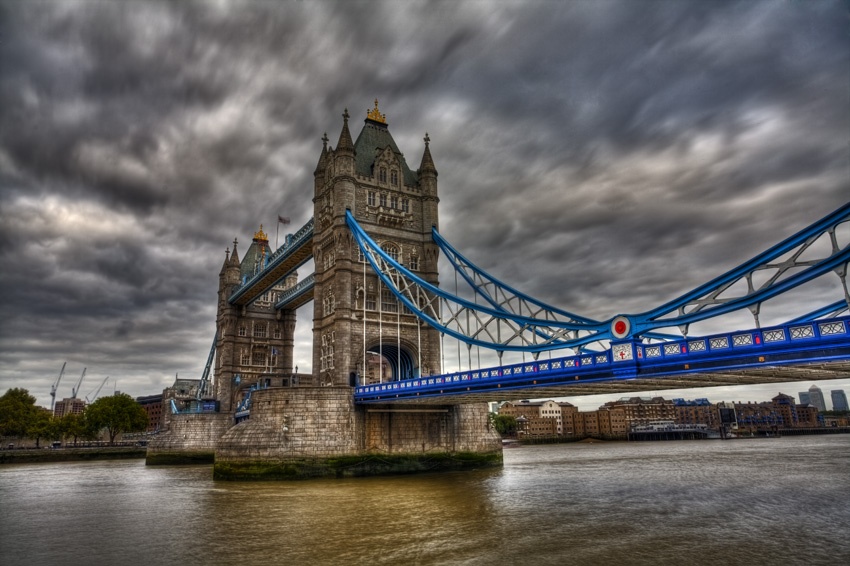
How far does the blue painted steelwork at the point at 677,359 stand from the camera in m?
14.3

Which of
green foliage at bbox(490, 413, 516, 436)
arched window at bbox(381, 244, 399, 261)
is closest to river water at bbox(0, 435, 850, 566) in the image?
arched window at bbox(381, 244, 399, 261)

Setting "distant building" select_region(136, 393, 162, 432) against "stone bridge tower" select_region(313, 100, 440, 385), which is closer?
"stone bridge tower" select_region(313, 100, 440, 385)

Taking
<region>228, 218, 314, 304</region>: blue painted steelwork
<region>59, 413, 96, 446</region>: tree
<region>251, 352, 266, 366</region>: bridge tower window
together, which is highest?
<region>228, 218, 314, 304</region>: blue painted steelwork

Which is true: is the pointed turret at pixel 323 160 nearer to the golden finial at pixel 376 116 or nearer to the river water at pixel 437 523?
the golden finial at pixel 376 116

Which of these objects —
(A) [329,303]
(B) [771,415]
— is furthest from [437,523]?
(B) [771,415]

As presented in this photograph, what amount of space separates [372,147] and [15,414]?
55.8 m

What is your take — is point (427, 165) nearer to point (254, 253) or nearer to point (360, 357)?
point (360, 357)

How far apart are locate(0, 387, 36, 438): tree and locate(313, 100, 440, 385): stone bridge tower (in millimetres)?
48517

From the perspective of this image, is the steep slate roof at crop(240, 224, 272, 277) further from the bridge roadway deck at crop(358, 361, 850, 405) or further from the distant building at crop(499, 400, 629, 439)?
the distant building at crop(499, 400, 629, 439)

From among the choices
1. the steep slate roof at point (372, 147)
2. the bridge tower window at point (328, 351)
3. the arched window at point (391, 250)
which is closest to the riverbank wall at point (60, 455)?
the bridge tower window at point (328, 351)

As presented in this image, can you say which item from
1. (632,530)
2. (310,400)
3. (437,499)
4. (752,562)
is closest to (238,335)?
(310,400)

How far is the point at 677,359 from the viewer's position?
57.3 feet

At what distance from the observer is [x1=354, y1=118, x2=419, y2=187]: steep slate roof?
4041cm

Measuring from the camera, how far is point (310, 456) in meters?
30.0
